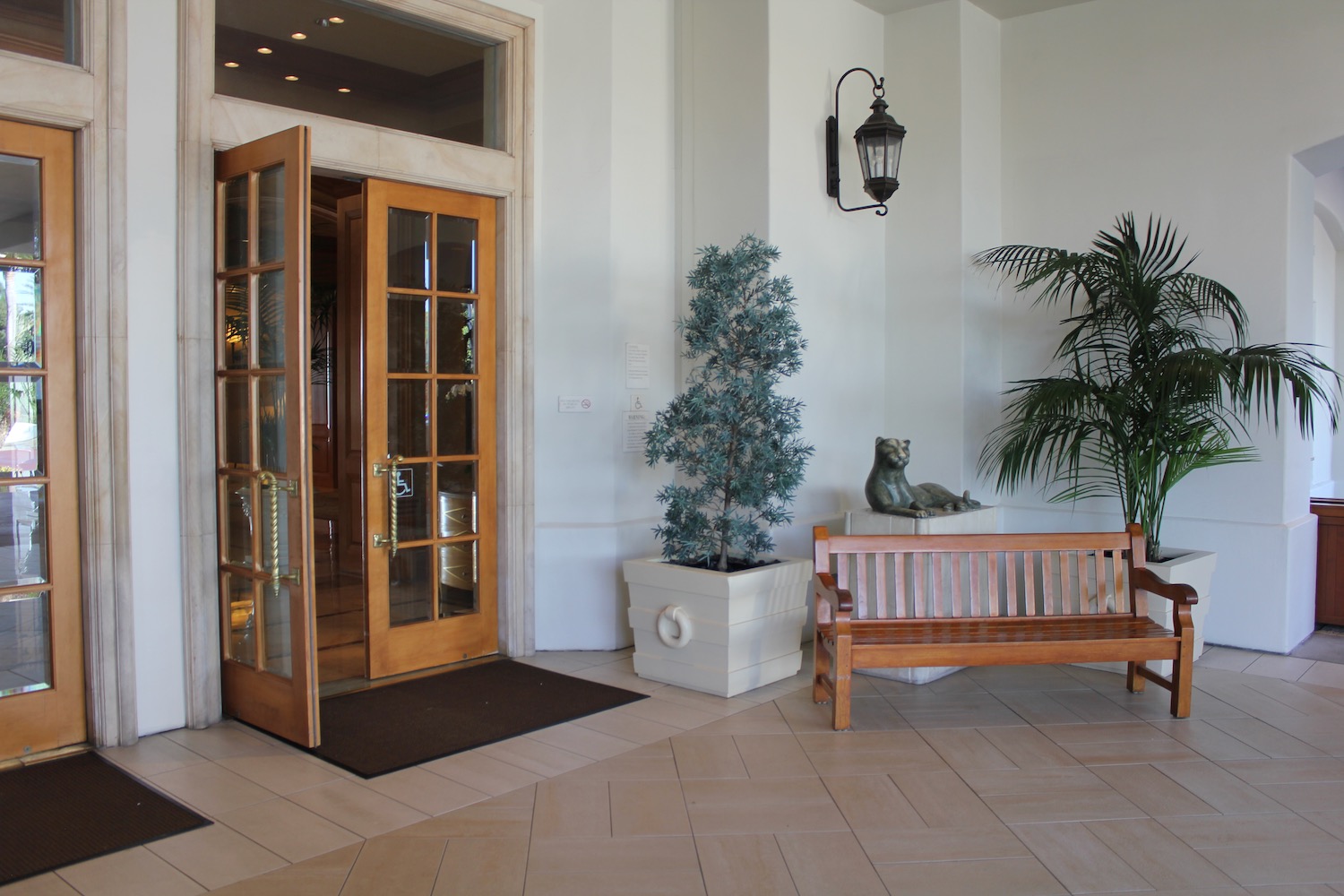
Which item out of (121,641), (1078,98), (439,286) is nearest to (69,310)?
(121,641)

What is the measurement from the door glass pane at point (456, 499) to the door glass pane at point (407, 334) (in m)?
0.48

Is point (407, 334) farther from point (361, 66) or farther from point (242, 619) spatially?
point (242, 619)

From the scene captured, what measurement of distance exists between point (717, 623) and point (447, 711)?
1.15 meters

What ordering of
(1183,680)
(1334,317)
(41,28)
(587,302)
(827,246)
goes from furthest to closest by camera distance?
(1334,317)
(827,246)
(587,302)
(1183,680)
(41,28)

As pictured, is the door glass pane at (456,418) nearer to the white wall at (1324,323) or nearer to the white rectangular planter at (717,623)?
the white rectangular planter at (717,623)

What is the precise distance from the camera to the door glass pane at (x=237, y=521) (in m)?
3.88

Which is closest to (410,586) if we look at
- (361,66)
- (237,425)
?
(237,425)

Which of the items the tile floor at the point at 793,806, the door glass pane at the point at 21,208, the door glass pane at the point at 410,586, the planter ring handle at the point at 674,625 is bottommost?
the tile floor at the point at 793,806

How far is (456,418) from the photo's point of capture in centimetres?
477

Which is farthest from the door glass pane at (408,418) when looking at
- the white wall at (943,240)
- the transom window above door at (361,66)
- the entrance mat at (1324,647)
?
the entrance mat at (1324,647)

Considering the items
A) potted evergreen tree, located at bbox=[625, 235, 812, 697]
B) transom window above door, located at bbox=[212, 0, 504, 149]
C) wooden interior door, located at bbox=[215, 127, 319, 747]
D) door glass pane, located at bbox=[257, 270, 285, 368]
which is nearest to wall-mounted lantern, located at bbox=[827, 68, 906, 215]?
potted evergreen tree, located at bbox=[625, 235, 812, 697]

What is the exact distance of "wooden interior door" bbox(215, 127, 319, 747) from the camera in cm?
358

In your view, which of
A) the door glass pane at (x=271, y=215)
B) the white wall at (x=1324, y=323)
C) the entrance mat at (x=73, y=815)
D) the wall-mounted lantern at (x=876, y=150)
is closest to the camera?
the entrance mat at (x=73, y=815)

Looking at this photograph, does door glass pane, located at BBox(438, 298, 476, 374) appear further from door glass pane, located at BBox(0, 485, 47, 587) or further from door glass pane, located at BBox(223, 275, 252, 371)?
door glass pane, located at BBox(0, 485, 47, 587)
